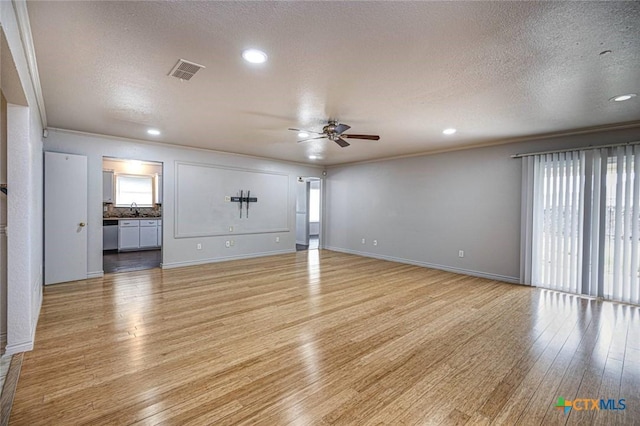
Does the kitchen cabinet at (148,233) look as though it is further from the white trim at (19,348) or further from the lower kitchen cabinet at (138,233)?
the white trim at (19,348)

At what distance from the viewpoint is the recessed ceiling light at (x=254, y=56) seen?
2.29 meters

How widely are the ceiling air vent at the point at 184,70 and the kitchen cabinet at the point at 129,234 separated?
21.6 feet

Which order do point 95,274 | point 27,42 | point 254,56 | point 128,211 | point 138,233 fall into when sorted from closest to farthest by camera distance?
point 27,42 < point 254,56 < point 95,274 < point 138,233 < point 128,211

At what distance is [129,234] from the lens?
795 cm

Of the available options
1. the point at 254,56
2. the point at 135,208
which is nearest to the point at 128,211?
the point at 135,208

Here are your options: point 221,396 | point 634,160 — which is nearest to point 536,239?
point 634,160

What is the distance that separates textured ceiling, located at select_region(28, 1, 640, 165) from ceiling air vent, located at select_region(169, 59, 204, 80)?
2.3 inches

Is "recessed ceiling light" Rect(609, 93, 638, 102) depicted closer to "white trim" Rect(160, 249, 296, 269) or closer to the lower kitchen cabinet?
"white trim" Rect(160, 249, 296, 269)

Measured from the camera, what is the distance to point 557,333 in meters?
3.12

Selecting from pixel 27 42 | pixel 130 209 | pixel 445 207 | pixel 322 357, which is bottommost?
pixel 322 357

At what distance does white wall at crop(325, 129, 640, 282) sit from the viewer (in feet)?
17.1

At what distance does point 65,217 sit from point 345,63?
16.3 feet

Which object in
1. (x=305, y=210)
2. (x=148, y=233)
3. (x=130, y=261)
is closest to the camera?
(x=130, y=261)

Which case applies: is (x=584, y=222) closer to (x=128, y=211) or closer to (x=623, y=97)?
(x=623, y=97)
